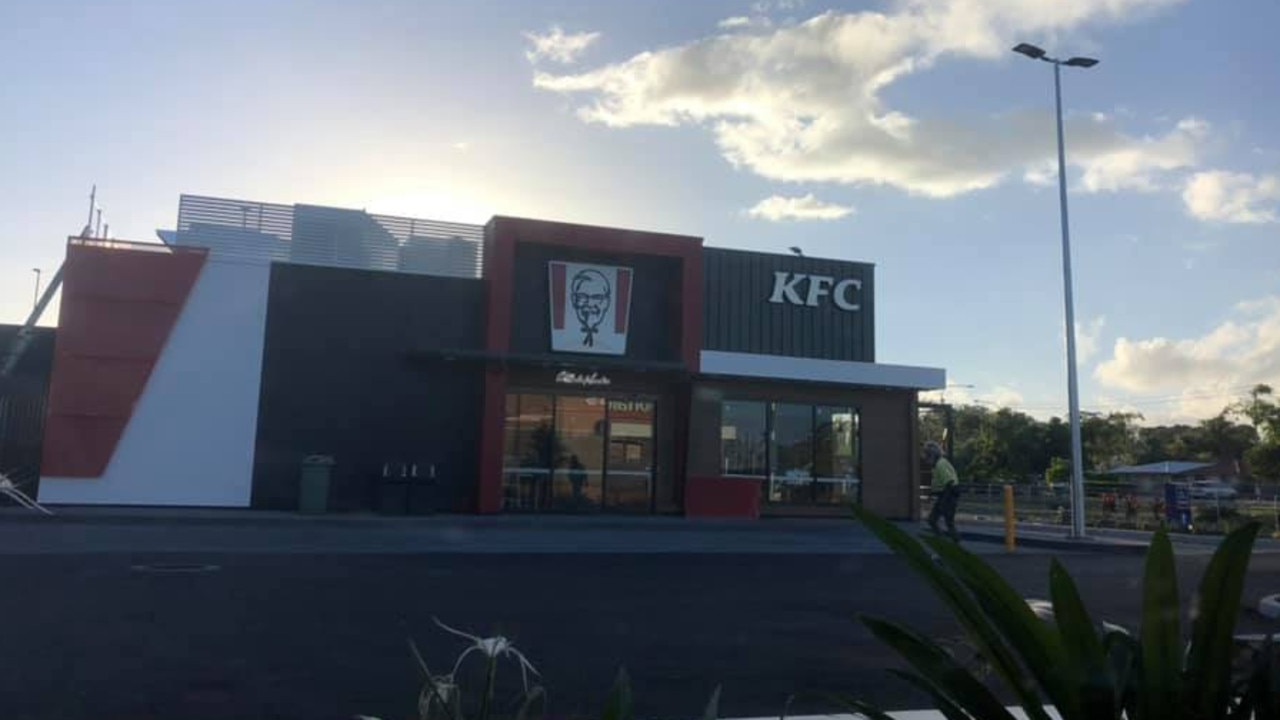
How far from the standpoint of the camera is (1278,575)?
14562 mm

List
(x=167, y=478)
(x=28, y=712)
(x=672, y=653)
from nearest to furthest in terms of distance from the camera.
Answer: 1. (x=28, y=712)
2. (x=672, y=653)
3. (x=167, y=478)

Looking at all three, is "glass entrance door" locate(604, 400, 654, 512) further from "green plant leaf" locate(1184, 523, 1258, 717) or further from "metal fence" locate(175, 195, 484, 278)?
"green plant leaf" locate(1184, 523, 1258, 717)

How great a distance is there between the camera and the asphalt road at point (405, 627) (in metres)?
5.57

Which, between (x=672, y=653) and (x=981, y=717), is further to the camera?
(x=672, y=653)

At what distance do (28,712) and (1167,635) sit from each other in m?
5.30

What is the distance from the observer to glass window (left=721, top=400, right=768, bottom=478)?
2434 cm

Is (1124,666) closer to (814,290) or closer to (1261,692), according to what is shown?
(1261,692)

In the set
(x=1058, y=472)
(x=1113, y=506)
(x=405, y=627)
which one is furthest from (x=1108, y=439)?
(x=405, y=627)

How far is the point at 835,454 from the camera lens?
25.4 metres

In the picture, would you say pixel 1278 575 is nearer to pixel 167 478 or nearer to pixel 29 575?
pixel 29 575

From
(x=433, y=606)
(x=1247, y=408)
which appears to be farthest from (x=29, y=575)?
(x=1247, y=408)

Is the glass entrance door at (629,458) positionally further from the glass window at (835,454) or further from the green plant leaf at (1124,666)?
the green plant leaf at (1124,666)

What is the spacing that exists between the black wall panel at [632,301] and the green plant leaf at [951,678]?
20743mm

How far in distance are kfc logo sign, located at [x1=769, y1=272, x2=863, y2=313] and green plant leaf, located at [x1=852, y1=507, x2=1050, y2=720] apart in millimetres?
24144
